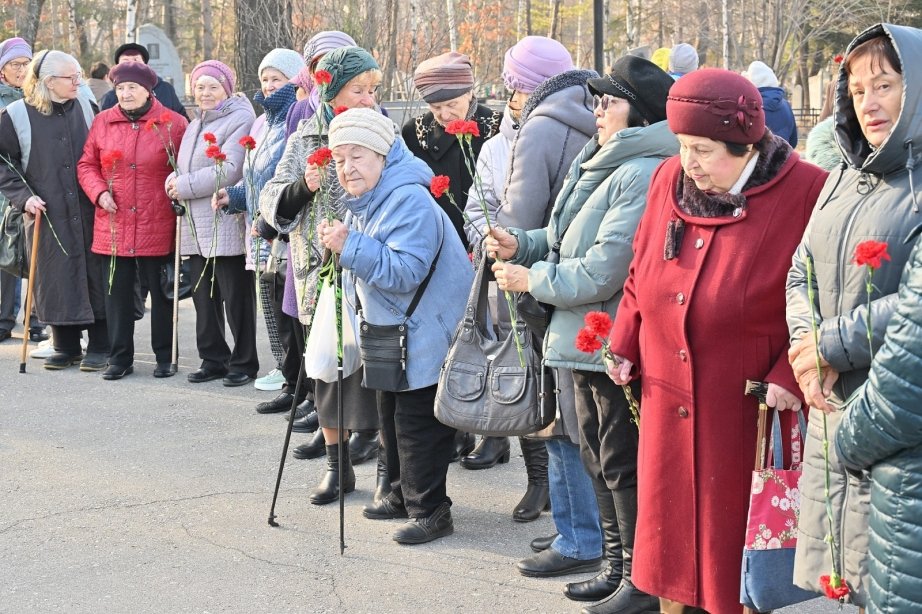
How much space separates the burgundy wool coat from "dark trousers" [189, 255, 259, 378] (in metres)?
4.87

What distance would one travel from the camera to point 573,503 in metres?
4.81

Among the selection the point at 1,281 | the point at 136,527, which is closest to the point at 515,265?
the point at 136,527

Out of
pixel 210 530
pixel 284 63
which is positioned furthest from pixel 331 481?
pixel 284 63

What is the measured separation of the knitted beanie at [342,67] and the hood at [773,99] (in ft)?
10.7

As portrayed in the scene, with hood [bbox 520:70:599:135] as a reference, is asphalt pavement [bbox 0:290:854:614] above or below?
below

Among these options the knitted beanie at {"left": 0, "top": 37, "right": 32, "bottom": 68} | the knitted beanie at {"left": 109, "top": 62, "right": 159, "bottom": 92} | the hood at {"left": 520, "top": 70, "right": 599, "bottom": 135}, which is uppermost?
the knitted beanie at {"left": 0, "top": 37, "right": 32, "bottom": 68}

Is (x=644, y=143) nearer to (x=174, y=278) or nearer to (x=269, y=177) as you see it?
(x=269, y=177)

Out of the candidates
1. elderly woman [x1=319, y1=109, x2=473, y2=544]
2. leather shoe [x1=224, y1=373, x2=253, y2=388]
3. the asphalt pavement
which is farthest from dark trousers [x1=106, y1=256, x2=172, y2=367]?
elderly woman [x1=319, y1=109, x2=473, y2=544]

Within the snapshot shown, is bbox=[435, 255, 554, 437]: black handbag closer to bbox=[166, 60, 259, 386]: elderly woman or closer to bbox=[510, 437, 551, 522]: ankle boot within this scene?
bbox=[510, 437, 551, 522]: ankle boot

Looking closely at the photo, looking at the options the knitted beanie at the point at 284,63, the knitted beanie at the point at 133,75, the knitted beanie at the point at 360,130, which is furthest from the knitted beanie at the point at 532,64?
the knitted beanie at the point at 133,75

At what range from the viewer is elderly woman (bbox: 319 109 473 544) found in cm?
511

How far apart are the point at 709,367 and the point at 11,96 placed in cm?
800

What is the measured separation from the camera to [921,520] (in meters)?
2.69

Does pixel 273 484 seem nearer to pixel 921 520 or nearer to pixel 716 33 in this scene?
pixel 921 520
